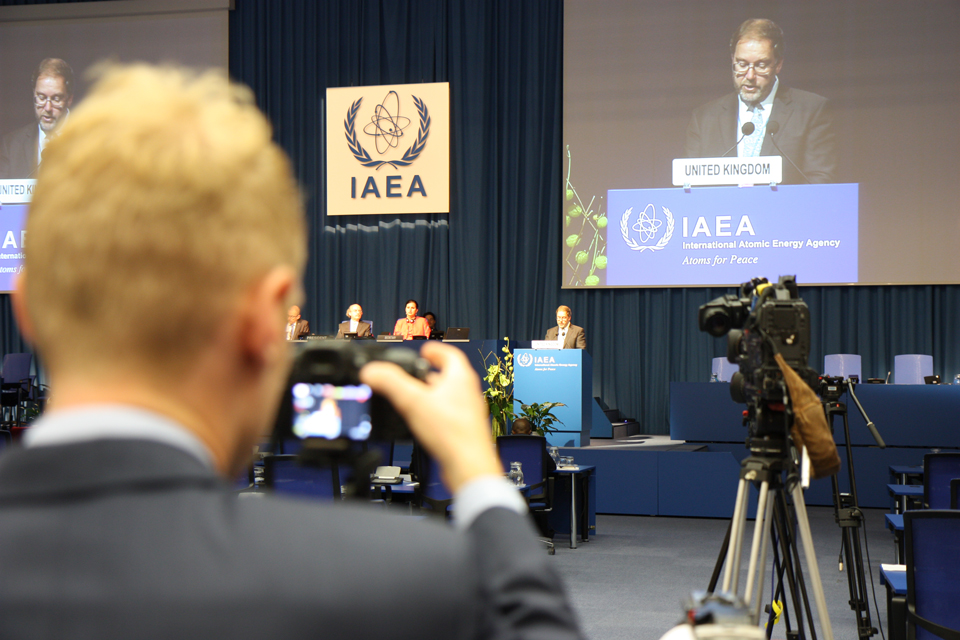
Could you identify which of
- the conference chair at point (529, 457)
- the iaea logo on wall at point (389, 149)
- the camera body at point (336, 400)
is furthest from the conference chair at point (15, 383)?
the camera body at point (336, 400)

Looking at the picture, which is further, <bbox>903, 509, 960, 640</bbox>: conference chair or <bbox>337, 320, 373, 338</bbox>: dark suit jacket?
<bbox>337, 320, 373, 338</bbox>: dark suit jacket

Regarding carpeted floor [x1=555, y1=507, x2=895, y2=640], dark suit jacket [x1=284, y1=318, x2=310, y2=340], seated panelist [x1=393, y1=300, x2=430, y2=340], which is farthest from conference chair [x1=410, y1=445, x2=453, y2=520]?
dark suit jacket [x1=284, y1=318, x2=310, y2=340]

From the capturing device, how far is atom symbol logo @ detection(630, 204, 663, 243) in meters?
10.4

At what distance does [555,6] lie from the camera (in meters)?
11.3

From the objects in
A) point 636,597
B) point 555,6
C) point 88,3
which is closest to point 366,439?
point 636,597

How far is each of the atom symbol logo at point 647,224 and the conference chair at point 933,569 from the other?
313 inches

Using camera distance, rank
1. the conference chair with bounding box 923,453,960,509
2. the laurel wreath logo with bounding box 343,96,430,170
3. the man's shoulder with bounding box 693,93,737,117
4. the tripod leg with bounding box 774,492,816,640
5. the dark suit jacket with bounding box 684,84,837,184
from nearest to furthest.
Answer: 1. the tripod leg with bounding box 774,492,816,640
2. the conference chair with bounding box 923,453,960,509
3. the dark suit jacket with bounding box 684,84,837,184
4. the man's shoulder with bounding box 693,93,737,117
5. the laurel wreath logo with bounding box 343,96,430,170

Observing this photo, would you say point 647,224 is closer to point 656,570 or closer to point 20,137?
point 656,570

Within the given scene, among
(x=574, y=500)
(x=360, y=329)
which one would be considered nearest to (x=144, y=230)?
Answer: (x=574, y=500)

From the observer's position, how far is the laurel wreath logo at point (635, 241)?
10.3 meters

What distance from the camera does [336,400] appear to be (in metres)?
0.72

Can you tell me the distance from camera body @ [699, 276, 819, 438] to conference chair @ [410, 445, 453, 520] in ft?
9.12

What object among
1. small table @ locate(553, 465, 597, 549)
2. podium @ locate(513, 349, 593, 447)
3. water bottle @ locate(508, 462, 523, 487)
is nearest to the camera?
water bottle @ locate(508, 462, 523, 487)

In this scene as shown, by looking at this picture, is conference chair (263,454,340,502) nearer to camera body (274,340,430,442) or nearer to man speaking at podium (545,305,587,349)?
camera body (274,340,430,442)
